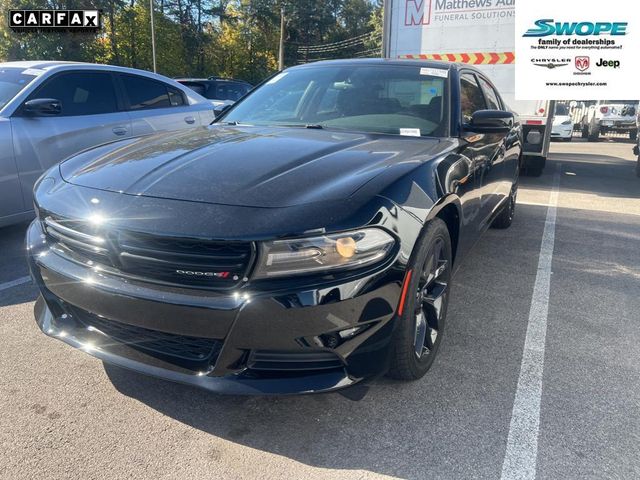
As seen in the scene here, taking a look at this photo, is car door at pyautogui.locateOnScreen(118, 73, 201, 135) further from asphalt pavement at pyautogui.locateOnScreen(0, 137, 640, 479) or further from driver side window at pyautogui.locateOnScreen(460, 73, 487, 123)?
driver side window at pyautogui.locateOnScreen(460, 73, 487, 123)

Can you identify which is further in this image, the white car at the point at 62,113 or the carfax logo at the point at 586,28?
the carfax logo at the point at 586,28

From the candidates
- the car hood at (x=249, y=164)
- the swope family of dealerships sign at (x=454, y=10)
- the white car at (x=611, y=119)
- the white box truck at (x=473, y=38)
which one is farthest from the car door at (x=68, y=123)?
the white car at (x=611, y=119)

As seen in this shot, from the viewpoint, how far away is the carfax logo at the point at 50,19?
24.3 metres

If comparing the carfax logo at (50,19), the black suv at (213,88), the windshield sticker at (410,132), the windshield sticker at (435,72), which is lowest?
the windshield sticker at (410,132)

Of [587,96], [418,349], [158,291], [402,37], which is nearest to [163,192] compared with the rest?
[158,291]

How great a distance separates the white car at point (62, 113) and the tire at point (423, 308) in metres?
3.64

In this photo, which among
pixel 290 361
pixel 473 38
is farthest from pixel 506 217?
pixel 290 361

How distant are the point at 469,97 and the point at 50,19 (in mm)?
27352

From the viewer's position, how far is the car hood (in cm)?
211

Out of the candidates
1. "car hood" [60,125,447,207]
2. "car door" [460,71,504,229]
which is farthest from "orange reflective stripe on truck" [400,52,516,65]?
"car hood" [60,125,447,207]

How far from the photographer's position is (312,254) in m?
1.93

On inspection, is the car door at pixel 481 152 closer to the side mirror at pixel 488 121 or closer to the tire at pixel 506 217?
the side mirror at pixel 488 121

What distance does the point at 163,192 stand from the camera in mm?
2125

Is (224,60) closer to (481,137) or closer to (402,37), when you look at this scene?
(402,37)
